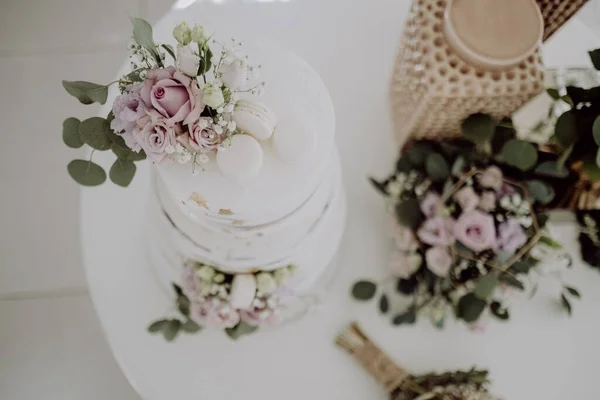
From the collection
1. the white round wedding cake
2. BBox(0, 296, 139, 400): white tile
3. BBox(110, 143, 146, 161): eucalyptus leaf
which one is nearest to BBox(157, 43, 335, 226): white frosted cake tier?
the white round wedding cake

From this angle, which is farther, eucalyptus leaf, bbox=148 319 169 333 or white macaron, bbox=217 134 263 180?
eucalyptus leaf, bbox=148 319 169 333

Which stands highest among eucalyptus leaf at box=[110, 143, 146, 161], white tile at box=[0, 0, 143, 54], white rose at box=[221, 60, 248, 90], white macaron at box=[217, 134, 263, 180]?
A: white rose at box=[221, 60, 248, 90]

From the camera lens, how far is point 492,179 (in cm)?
94

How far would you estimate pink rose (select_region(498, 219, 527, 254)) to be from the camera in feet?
2.97

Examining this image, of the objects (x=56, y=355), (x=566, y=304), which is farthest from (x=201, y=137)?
(x=56, y=355)

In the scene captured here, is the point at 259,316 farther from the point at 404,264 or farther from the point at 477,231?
the point at 477,231

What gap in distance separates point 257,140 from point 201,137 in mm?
86

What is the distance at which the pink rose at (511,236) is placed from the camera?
0.90m

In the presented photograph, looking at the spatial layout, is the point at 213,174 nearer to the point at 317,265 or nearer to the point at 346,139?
the point at 317,265

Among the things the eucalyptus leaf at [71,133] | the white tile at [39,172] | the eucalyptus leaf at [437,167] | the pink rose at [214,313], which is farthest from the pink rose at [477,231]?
the white tile at [39,172]

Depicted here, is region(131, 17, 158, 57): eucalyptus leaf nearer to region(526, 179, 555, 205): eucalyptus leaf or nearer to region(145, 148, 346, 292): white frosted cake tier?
region(145, 148, 346, 292): white frosted cake tier

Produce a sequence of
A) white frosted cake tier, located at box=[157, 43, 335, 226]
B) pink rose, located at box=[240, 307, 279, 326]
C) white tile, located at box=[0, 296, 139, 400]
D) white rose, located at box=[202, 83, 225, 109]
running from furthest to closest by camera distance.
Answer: white tile, located at box=[0, 296, 139, 400] < pink rose, located at box=[240, 307, 279, 326] < white frosted cake tier, located at box=[157, 43, 335, 226] < white rose, located at box=[202, 83, 225, 109]

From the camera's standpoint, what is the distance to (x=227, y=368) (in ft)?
3.30

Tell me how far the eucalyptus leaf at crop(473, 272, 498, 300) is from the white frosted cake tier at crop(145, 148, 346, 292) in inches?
11.6
